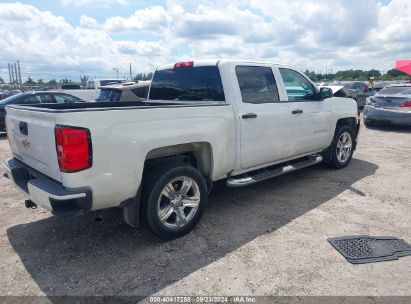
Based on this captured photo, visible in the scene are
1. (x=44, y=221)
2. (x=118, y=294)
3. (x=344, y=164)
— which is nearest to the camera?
(x=118, y=294)

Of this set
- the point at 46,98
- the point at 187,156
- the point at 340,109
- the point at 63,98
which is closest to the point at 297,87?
the point at 340,109

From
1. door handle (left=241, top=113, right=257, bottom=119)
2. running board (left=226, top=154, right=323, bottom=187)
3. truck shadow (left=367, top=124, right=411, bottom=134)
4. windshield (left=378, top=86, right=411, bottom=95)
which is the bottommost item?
truck shadow (left=367, top=124, right=411, bottom=134)

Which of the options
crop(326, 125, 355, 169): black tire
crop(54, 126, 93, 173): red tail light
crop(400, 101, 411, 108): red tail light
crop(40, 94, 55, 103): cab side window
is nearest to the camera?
crop(54, 126, 93, 173): red tail light

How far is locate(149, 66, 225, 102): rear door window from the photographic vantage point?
427 centimetres

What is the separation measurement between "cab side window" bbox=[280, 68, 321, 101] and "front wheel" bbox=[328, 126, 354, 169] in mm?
A: 1092

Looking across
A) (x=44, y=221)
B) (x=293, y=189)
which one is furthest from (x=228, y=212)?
(x=44, y=221)

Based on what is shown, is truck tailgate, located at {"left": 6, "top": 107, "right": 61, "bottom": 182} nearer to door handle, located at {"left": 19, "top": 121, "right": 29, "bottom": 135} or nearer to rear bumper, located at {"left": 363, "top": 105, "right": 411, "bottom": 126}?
door handle, located at {"left": 19, "top": 121, "right": 29, "bottom": 135}

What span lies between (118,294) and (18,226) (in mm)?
2056

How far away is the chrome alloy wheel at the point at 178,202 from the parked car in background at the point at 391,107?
926 cm

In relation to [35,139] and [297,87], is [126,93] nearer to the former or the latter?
[297,87]

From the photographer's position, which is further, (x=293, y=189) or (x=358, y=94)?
(x=358, y=94)

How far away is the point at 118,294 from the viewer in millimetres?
2836

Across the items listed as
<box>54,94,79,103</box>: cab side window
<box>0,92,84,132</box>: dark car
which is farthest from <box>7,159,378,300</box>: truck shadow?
<box>54,94,79,103</box>: cab side window

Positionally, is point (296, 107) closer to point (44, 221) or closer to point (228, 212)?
point (228, 212)
